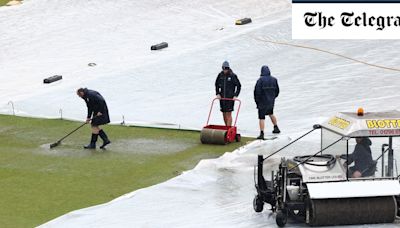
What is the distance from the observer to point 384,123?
37.4 ft

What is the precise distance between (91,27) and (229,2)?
4.48 meters

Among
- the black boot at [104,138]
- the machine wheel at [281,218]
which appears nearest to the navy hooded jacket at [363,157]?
the machine wheel at [281,218]

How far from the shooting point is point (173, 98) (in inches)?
770

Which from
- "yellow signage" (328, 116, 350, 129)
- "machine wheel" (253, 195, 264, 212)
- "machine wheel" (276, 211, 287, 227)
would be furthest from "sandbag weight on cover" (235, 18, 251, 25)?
"machine wheel" (276, 211, 287, 227)

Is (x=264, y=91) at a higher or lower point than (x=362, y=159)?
higher

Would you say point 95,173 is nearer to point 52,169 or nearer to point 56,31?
point 52,169

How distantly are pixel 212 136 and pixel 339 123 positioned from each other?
5.05m

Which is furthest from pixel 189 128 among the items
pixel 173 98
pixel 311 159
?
pixel 311 159

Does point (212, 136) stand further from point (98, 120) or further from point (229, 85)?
point (98, 120)

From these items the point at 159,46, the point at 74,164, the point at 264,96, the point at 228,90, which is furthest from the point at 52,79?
the point at 264,96

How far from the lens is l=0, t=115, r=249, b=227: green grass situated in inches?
518

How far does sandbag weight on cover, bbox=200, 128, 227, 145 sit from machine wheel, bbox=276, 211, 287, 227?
17.0 ft

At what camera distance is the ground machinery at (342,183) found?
1109cm

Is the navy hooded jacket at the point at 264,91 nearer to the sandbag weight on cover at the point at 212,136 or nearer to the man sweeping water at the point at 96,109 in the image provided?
the sandbag weight on cover at the point at 212,136
